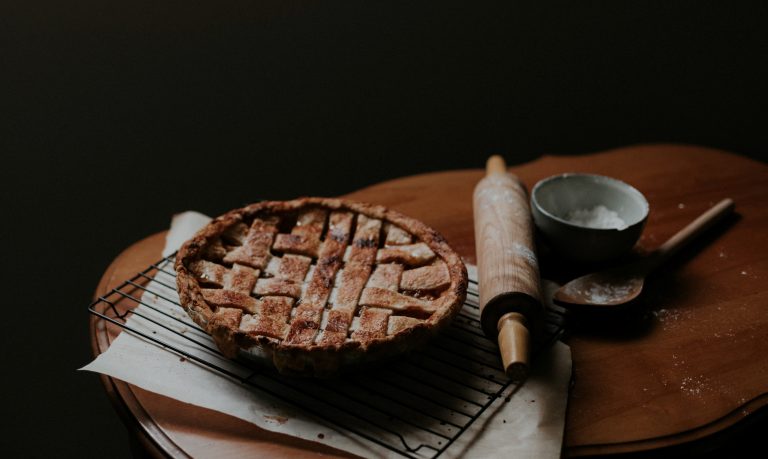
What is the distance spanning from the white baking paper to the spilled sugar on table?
2 cm

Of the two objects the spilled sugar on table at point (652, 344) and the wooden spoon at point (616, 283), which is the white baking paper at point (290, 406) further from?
the wooden spoon at point (616, 283)

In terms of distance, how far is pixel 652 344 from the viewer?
129cm

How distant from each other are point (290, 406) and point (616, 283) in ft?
2.33

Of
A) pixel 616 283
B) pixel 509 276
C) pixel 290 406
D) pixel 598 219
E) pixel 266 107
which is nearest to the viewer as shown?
pixel 290 406

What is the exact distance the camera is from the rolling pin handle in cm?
109

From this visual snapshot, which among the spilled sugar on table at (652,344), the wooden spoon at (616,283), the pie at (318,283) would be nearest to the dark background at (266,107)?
the spilled sugar on table at (652,344)

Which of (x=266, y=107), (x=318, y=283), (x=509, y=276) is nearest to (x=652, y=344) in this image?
(x=509, y=276)

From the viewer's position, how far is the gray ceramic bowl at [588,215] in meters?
1.45

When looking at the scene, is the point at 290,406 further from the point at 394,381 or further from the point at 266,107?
the point at 266,107

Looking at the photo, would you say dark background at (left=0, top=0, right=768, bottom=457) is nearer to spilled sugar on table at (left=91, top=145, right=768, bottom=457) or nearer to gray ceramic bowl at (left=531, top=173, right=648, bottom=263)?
spilled sugar on table at (left=91, top=145, right=768, bottom=457)

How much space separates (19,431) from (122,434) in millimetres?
297

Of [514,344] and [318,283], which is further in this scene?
[318,283]

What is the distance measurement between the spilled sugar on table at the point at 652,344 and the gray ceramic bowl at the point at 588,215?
8cm

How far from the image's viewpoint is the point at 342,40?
2.50 meters
